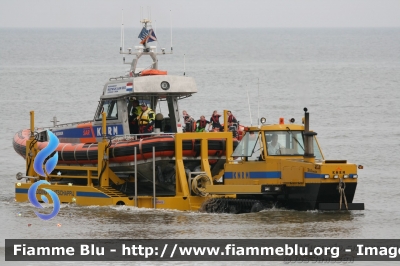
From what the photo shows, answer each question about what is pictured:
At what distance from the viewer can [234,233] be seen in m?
19.1

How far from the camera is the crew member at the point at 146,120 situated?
2302 centimetres

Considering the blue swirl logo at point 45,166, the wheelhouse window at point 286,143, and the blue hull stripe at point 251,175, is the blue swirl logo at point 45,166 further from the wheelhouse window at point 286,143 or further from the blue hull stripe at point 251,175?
the wheelhouse window at point 286,143

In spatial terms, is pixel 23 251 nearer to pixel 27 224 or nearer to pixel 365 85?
pixel 27 224

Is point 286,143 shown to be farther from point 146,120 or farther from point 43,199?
point 43,199

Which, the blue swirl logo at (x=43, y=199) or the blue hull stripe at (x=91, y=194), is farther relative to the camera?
the blue hull stripe at (x=91, y=194)

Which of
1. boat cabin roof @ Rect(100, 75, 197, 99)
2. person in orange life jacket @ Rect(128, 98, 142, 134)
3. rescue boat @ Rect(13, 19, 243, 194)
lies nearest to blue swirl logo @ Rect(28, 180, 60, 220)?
rescue boat @ Rect(13, 19, 243, 194)

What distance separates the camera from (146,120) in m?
23.0

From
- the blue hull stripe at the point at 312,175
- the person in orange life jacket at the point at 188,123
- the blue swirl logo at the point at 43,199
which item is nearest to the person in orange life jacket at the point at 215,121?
the person in orange life jacket at the point at 188,123

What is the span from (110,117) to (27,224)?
148 inches

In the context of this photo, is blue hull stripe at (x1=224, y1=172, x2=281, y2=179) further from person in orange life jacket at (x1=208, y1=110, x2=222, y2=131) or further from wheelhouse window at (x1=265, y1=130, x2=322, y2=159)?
person in orange life jacket at (x1=208, y1=110, x2=222, y2=131)

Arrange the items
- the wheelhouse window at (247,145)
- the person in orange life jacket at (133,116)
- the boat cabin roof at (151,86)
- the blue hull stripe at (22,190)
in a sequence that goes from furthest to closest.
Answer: the blue hull stripe at (22,190)
the person in orange life jacket at (133,116)
the boat cabin roof at (151,86)
the wheelhouse window at (247,145)

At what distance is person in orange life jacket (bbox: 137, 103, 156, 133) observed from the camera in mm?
23016

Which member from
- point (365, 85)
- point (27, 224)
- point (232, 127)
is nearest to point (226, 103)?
point (365, 85)

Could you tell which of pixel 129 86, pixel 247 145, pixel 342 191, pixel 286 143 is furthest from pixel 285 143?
pixel 129 86
